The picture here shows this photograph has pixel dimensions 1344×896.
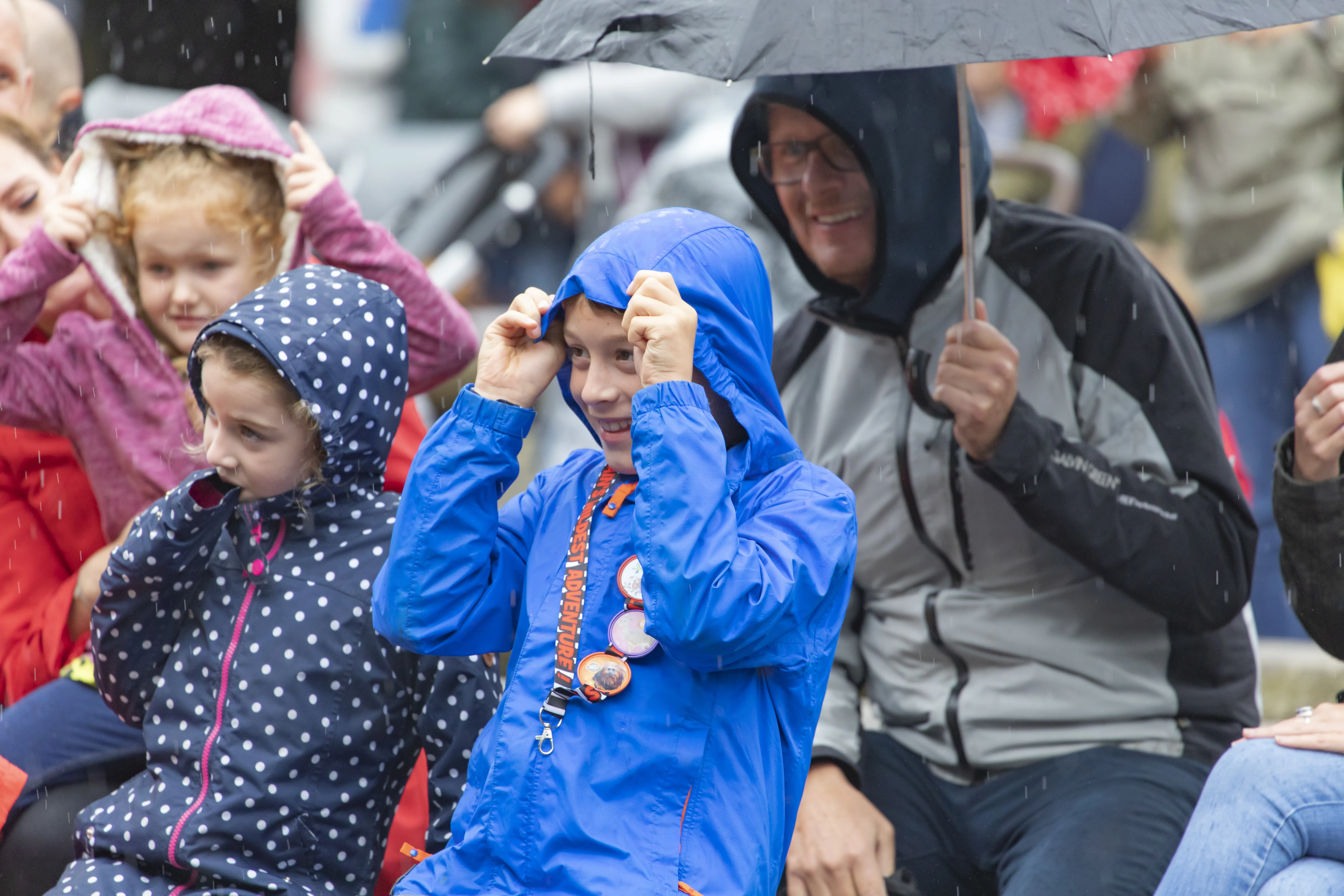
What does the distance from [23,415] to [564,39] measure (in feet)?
4.74

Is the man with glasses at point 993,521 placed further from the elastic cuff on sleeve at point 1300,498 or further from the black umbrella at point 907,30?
the black umbrella at point 907,30

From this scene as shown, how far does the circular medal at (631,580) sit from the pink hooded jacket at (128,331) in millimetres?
1086

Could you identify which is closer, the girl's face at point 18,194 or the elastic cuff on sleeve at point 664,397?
the elastic cuff on sleeve at point 664,397

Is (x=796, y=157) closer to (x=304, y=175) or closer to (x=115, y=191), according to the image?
(x=304, y=175)

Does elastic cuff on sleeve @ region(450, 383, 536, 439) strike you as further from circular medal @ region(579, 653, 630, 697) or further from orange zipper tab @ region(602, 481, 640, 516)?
circular medal @ region(579, 653, 630, 697)

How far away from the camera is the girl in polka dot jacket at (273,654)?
8.86ft

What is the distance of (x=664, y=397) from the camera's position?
2.31 meters

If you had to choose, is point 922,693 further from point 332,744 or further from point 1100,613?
point 332,744

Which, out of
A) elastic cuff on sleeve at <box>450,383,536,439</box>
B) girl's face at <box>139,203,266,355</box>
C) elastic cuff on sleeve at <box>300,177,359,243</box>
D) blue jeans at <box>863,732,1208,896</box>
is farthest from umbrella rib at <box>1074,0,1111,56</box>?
girl's face at <box>139,203,266,355</box>

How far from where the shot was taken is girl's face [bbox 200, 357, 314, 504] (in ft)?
9.11

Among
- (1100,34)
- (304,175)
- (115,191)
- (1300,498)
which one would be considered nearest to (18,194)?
(115,191)

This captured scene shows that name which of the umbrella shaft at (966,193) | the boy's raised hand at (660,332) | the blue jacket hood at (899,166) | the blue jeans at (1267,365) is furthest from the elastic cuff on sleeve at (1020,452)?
the blue jeans at (1267,365)

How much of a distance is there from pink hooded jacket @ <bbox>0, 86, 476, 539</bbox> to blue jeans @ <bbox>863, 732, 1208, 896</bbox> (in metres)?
1.44

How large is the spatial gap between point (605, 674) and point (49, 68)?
8.84 ft
